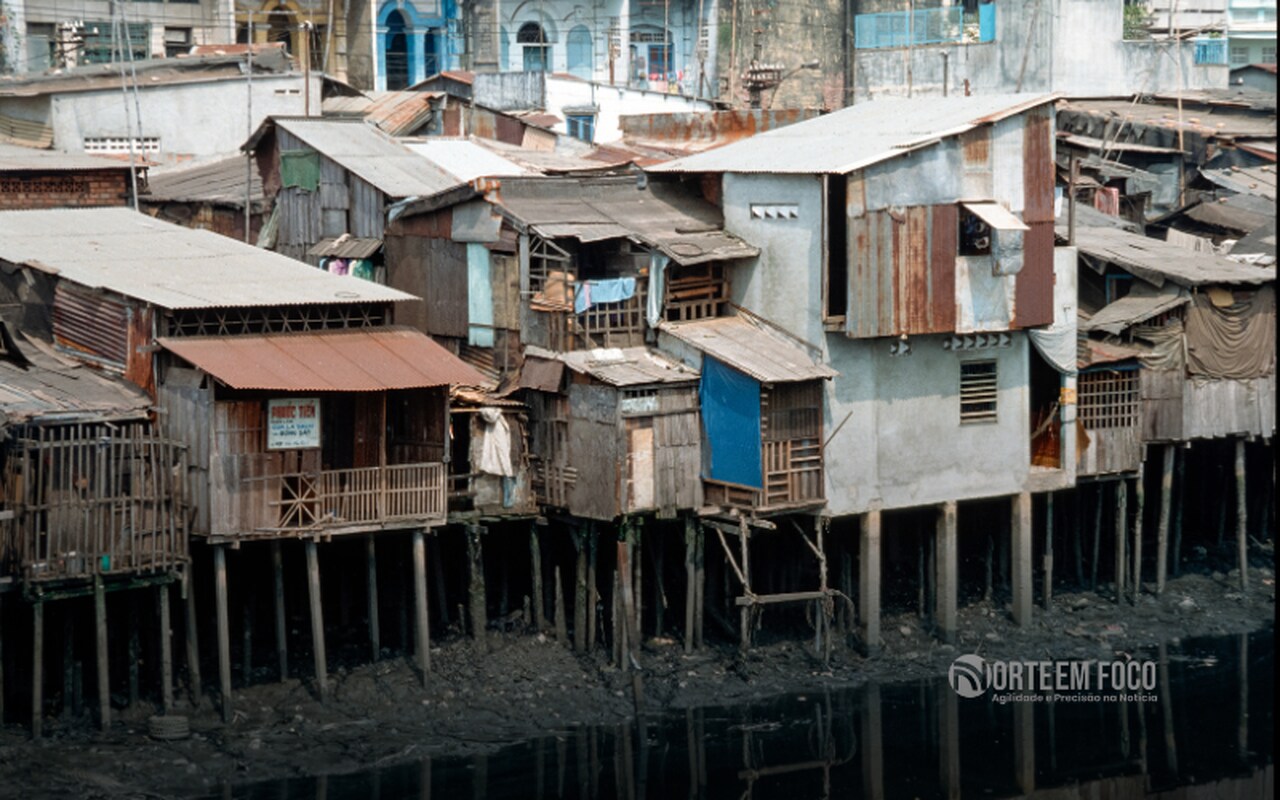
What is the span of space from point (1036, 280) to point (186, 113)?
19.4 meters

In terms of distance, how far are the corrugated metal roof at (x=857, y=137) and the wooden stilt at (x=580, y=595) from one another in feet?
21.3

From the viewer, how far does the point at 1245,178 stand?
47.1 meters

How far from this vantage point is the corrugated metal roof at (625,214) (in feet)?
111

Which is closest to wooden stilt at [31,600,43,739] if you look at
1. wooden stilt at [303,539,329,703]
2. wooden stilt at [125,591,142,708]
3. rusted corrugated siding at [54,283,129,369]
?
wooden stilt at [125,591,142,708]

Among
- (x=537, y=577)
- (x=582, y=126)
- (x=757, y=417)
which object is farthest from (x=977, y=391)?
(x=582, y=126)

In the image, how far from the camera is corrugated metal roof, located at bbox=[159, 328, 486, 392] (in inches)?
1174

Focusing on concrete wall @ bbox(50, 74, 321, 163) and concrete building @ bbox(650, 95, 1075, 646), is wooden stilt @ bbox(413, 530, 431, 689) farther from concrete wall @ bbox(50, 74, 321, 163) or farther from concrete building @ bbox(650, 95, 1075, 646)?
concrete wall @ bbox(50, 74, 321, 163)

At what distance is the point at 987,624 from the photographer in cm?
3675

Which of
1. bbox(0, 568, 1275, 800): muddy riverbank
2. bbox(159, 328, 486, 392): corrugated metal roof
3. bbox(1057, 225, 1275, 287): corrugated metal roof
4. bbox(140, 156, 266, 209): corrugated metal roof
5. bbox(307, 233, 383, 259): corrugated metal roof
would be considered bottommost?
bbox(0, 568, 1275, 800): muddy riverbank

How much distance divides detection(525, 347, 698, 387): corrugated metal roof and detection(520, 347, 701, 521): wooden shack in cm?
2

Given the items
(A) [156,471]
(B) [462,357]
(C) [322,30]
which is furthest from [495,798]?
(C) [322,30]

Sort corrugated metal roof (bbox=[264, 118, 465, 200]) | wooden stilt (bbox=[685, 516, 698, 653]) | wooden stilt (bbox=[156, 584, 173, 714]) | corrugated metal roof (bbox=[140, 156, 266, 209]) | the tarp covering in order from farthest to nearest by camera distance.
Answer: corrugated metal roof (bbox=[140, 156, 266, 209])
the tarp covering
corrugated metal roof (bbox=[264, 118, 465, 200])
wooden stilt (bbox=[685, 516, 698, 653])
wooden stilt (bbox=[156, 584, 173, 714])

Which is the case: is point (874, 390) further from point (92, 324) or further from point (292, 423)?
point (92, 324)

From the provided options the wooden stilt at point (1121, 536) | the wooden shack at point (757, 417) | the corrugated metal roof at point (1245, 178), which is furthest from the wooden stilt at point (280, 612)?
the corrugated metal roof at point (1245, 178)
